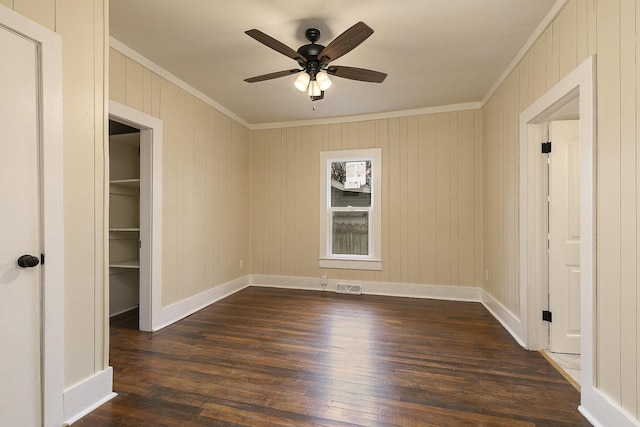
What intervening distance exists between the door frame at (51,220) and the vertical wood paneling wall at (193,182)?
Result: 119cm

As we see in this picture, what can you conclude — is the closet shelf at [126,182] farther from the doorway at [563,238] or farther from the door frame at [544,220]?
the doorway at [563,238]

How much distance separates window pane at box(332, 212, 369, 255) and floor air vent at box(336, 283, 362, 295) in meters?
0.51

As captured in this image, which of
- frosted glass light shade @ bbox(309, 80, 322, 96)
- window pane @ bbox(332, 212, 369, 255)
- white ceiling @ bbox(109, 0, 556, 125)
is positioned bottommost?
window pane @ bbox(332, 212, 369, 255)

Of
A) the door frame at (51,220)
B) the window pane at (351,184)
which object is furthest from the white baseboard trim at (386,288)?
the door frame at (51,220)

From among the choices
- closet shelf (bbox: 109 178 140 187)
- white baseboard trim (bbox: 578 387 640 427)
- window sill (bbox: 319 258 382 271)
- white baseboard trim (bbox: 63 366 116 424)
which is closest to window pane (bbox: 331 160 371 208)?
window sill (bbox: 319 258 382 271)

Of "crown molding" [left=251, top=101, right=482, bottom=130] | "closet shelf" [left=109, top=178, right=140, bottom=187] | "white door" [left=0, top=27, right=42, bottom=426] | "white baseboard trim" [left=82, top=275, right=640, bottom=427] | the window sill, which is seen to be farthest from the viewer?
the window sill

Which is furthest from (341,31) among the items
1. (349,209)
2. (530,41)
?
(349,209)

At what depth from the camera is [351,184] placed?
4828 mm

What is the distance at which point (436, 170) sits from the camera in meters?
4.37

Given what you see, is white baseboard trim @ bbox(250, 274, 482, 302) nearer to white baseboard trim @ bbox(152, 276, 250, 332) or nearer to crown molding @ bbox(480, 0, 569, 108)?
white baseboard trim @ bbox(152, 276, 250, 332)

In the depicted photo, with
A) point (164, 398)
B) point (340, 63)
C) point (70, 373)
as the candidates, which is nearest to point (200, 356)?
point (164, 398)

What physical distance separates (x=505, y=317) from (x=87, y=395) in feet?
11.9

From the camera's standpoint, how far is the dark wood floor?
5.90ft

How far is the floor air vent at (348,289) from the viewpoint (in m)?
4.61
